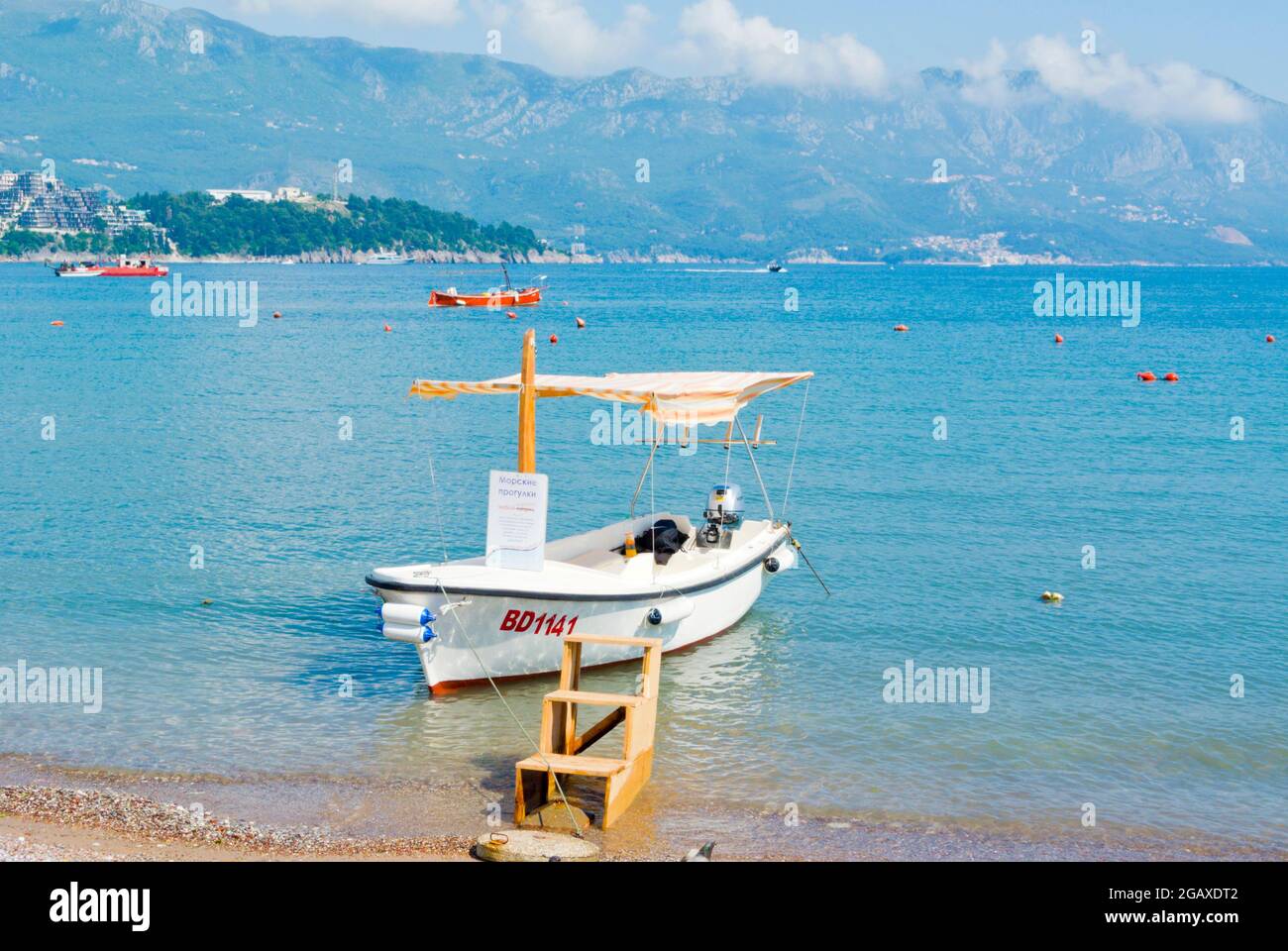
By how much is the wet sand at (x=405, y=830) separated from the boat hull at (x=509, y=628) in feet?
9.48

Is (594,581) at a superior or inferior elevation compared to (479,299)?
inferior

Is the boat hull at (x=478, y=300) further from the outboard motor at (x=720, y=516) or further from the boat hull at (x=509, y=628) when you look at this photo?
the boat hull at (x=509, y=628)

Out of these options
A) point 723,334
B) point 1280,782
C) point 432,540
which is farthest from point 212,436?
point 723,334

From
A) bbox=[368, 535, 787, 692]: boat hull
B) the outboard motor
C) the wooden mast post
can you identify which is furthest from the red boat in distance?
bbox=[368, 535, 787, 692]: boat hull

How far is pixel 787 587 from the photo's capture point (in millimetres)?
26109

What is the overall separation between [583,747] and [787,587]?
34.9ft

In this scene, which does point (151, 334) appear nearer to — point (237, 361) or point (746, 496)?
point (237, 361)
